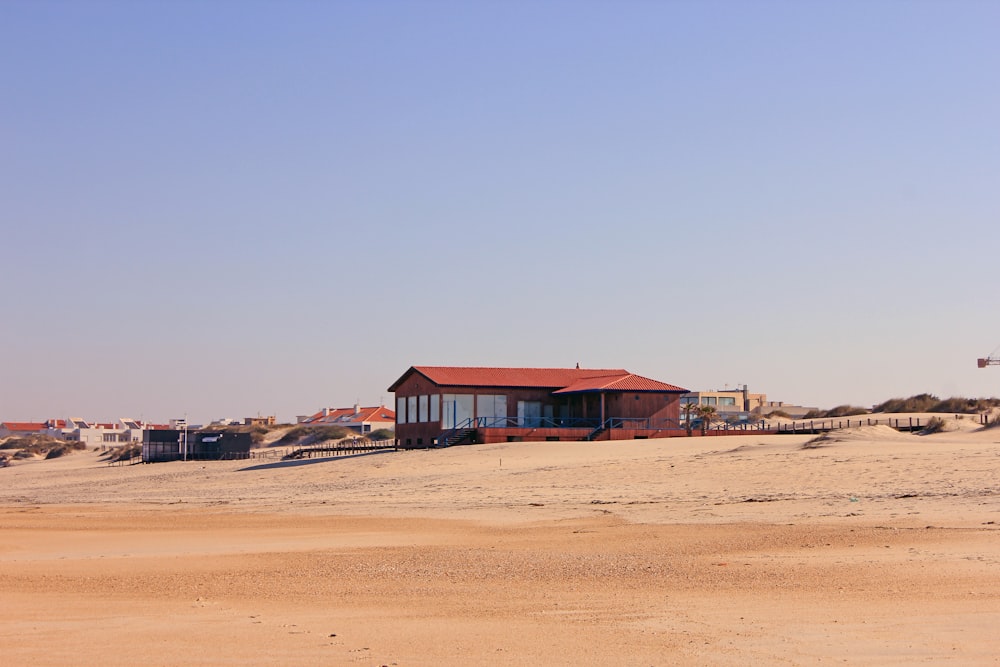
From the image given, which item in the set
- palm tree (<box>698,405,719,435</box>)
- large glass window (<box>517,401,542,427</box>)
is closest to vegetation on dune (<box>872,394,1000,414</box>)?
palm tree (<box>698,405,719,435</box>)

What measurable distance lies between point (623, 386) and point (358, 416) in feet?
187

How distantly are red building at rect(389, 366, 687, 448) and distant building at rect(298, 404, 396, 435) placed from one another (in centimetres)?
4186

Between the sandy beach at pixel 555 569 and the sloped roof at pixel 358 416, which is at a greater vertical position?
the sloped roof at pixel 358 416

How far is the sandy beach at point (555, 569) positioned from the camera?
10.2 metres

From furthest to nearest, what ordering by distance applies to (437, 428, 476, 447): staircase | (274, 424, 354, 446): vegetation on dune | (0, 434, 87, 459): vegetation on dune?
(0, 434, 87, 459): vegetation on dune
(274, 424, 354, 446): vegetation on dune
(437, 428, 476, 447): staircase

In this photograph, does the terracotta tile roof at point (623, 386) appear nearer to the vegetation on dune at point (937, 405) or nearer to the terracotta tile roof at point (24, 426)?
the vegetation on dune at point (937, 405)

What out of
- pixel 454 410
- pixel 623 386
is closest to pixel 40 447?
pixel 454 410

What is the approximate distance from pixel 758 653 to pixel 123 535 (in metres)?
17.0

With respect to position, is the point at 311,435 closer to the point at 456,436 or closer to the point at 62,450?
the point at 62,450

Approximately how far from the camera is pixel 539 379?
54.0 metres

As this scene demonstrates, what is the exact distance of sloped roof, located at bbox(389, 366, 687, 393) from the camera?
50.8m

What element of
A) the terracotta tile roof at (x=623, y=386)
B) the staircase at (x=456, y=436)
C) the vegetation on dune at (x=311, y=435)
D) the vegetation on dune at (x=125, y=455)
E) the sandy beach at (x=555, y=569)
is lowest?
the sandy beach at (x=555, y=569)

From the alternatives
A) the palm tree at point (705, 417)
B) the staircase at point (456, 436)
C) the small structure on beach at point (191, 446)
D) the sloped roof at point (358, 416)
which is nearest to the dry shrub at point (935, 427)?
the palm tree at point (705, 417)

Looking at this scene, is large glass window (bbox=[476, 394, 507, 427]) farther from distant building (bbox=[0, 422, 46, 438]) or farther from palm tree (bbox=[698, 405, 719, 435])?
distant building (bbox=[0, 422, 46, 438])
